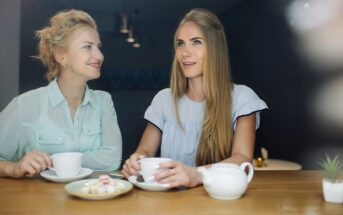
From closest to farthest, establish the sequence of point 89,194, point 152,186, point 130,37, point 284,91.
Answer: point 89,194 → point 152,186 → point 130,37 → point 284,91

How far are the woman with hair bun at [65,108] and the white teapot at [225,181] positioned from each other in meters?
0.74

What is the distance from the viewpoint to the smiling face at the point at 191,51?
1693 mm

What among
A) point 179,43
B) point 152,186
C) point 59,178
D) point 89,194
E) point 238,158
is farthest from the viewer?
point 179,43

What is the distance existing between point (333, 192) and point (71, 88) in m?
1.27

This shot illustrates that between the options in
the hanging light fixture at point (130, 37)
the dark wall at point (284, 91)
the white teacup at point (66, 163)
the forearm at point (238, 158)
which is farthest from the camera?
the dark wall at point (284, 91)

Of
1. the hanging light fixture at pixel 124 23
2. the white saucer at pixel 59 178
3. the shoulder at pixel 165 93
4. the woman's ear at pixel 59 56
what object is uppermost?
the hanging light fixture at pixel 124 23

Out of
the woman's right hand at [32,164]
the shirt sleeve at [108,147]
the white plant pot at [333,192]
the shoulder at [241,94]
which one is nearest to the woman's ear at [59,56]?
the shirt sleeve at [108,147]

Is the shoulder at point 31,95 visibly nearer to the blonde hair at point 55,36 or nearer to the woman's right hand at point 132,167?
the blonde hair at point 55,36

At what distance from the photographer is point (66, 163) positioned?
3.97 feet

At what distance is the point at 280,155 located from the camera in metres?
3.64

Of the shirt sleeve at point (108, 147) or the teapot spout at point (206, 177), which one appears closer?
the teapot spout at point (206, 177)

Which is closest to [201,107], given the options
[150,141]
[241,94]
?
[241,94]

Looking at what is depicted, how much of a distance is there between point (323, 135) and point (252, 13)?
4.73ft

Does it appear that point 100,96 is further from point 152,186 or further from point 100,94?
point 152,186
